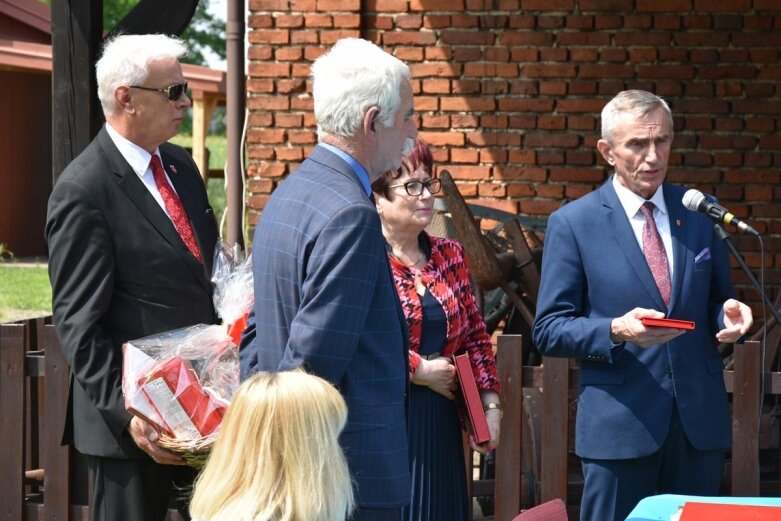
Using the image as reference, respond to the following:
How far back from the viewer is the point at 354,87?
280 cm

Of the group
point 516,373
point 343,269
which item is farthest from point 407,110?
point 516,373

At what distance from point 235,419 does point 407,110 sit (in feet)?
2.85

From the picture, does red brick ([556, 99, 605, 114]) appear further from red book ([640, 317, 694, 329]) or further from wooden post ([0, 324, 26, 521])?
red book ([640, 317, 694, 329])

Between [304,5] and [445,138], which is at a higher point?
[304,5]

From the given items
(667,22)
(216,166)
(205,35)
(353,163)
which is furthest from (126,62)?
(205,35)

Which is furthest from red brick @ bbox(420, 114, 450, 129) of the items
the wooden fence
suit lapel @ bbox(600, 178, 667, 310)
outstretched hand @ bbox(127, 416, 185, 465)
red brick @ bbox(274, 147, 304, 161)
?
outstretched hand @ bbox(127, 416, 185, 465)

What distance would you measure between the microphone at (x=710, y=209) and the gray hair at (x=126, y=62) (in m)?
1.67

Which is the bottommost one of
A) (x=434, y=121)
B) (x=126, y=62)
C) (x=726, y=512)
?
(x=726, y=512)

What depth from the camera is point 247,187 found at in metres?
7.80

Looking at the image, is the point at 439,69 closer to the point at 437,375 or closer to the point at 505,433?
the point at 505,433

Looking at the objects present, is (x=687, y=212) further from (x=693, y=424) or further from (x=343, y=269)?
(x=343, y=269)

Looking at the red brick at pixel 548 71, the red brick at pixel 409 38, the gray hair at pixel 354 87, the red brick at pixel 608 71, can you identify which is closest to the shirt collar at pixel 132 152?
the gray hair at pixel 354 87

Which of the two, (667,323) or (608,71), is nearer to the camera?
(667,323)

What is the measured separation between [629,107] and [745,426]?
4.59 ft
